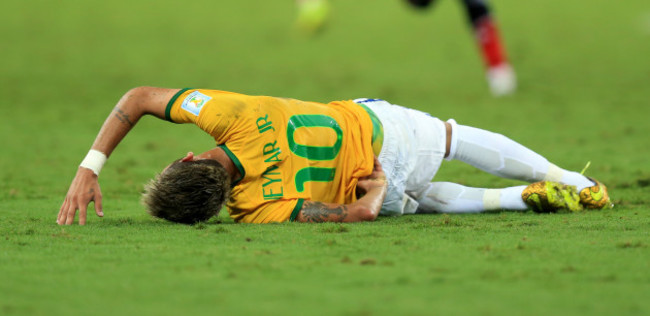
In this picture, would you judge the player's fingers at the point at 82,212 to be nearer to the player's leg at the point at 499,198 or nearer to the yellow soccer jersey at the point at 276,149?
the yellow soccer jersey at the point at 276,149

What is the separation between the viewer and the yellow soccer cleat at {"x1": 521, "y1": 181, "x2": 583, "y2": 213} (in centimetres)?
548

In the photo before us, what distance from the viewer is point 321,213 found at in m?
5.05

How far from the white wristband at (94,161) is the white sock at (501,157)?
7.08ft

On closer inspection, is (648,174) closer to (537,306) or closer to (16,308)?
(537,306)

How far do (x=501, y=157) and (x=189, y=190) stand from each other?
203 cm

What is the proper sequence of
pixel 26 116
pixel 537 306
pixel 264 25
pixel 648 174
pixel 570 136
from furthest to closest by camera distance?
pixel 264 25, pixel 26 116, pixel 570 136, pixel 648 174, pixel 537 306

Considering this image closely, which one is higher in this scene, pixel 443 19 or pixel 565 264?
pixel 443 19

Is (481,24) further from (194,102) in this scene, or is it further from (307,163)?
(194,102)

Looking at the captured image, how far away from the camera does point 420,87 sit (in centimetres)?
1512

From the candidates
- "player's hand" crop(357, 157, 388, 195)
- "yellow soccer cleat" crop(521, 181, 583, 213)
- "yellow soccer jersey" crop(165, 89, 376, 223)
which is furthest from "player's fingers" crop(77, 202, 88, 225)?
"yellow soccer cleat" crop(521, 181, 583, 213)

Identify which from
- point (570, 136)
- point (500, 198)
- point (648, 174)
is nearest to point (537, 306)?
point (500, 198)

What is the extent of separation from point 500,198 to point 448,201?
329 mm

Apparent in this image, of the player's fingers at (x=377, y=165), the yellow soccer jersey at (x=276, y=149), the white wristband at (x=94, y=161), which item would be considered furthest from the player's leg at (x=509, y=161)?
the white wristband at (x=94, y=161)

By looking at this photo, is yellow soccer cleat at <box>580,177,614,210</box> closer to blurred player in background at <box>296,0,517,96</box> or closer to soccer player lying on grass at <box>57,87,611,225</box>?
soccer player lying on grass at <box>57,87,611,225</box>
